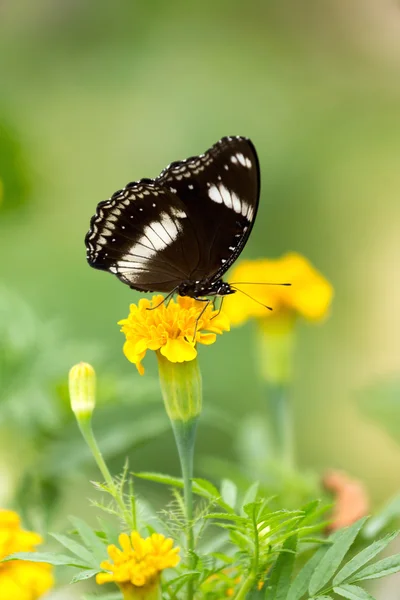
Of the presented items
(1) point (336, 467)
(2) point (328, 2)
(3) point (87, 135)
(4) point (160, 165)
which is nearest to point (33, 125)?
(3) point (87, 135)

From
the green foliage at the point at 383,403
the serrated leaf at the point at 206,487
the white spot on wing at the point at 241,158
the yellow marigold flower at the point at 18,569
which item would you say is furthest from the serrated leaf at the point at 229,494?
the green foliage at the point at 383,403

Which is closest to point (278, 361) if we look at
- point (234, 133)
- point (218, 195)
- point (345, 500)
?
point (345, 500)

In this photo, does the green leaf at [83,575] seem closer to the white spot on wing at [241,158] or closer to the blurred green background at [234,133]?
the white spot on wing at [241,158]

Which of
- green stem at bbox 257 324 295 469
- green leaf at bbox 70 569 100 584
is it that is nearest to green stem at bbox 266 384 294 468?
green stem at bbox 257 324 295 469

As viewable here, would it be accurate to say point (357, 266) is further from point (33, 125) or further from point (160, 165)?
point (33, 125)

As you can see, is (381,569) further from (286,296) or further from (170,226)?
(286,296)

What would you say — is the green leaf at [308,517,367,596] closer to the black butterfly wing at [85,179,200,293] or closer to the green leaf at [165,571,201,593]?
the green leaf at [165,571,201,593]
